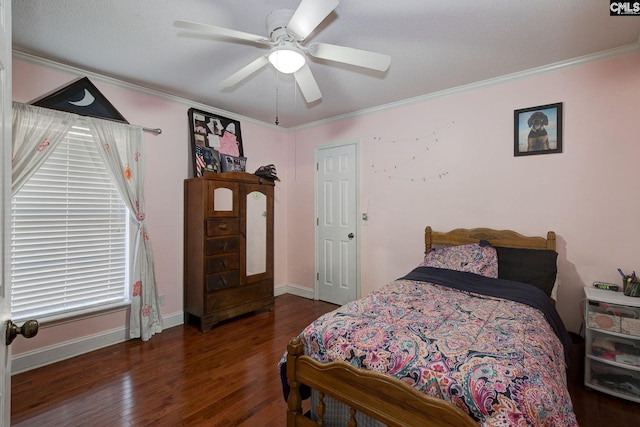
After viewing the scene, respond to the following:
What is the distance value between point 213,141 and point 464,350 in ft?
10.8

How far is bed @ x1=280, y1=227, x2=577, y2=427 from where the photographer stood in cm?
111

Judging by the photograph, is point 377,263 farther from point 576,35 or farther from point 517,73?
point 576,35

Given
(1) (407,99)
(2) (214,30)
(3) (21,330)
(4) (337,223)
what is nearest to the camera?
(3) (21,330)

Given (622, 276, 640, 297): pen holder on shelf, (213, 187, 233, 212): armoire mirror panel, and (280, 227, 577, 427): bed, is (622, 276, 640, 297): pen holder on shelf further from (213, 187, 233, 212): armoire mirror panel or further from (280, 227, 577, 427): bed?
(213, 187, 233, 212): armoire mirror panel

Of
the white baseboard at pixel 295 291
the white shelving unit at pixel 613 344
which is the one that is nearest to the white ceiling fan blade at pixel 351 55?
the white shelving unit at pixel 613 344

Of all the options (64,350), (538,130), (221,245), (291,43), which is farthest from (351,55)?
(64,350)

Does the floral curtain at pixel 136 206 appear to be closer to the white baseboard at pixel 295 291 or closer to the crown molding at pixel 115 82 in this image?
the crown molding at pixel 115 82

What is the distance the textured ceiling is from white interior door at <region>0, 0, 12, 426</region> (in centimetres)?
123

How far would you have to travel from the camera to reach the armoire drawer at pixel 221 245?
10.3ft

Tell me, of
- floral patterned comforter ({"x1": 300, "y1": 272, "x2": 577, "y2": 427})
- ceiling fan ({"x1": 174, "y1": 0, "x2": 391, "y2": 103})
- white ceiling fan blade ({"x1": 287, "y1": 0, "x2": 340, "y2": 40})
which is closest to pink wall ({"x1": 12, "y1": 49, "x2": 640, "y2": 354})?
floral patterned comforter ({"x1": 300, "y1": 272, "x2": 577, "y2": 427})

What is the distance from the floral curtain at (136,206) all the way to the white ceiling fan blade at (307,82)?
1.78 metres

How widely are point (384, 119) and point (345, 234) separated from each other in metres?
1.50

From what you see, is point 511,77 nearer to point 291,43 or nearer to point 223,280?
point 291,43

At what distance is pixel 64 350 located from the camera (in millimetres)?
2531
